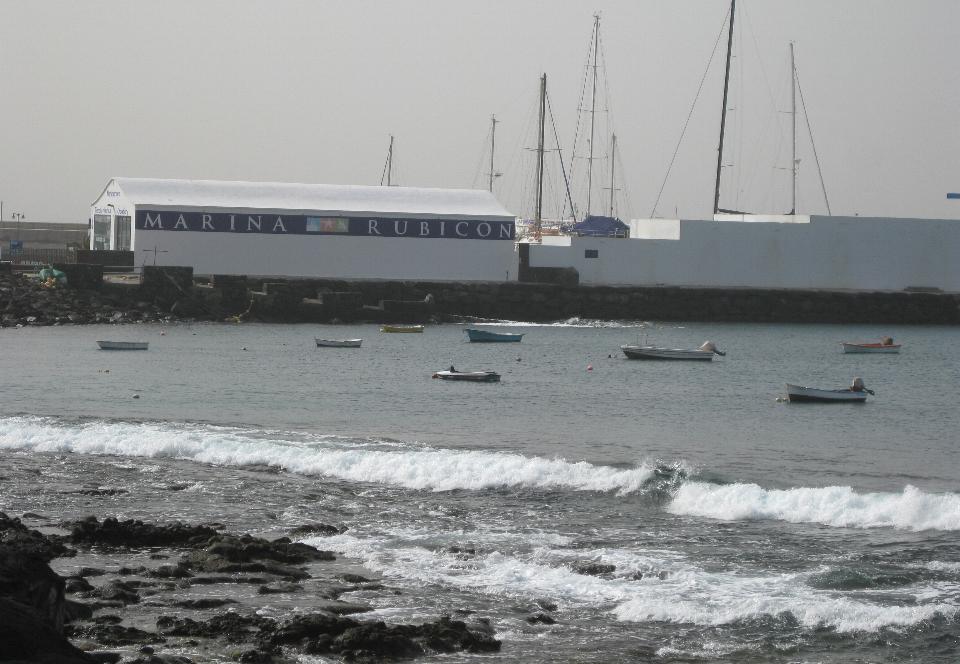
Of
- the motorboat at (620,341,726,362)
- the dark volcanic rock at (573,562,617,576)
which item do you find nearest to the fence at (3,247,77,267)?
the motorboat at (620,341,726,362)

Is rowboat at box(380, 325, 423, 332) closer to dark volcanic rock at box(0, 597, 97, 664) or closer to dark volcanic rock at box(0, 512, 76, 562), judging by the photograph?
dark volcanic rock at box(0, 512, 76, 562)

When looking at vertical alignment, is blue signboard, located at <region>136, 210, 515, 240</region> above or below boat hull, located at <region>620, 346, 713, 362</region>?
above

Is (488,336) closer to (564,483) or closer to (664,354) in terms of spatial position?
(664,354)

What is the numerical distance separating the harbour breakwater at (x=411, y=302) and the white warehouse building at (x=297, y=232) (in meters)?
2.31

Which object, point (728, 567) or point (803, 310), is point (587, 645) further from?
point (803, 310)

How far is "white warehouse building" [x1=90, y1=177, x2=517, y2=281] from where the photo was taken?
70625mm

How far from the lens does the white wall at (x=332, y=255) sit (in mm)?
70688

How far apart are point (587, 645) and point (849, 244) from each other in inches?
2528

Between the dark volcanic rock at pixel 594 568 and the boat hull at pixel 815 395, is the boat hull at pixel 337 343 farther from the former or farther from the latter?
the dark volcanic rock at pixel 594 568

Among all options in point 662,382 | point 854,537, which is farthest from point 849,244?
point 854,537

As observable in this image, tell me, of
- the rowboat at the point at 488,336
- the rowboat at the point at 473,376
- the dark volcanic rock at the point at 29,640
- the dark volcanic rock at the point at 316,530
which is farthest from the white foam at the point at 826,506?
the rowboat at the point at 488,336

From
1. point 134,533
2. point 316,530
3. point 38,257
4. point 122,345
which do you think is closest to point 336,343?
point 122,345

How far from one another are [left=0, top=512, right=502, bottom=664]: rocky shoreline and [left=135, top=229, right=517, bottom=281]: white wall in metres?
53.4

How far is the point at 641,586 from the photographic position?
16.2 metres
